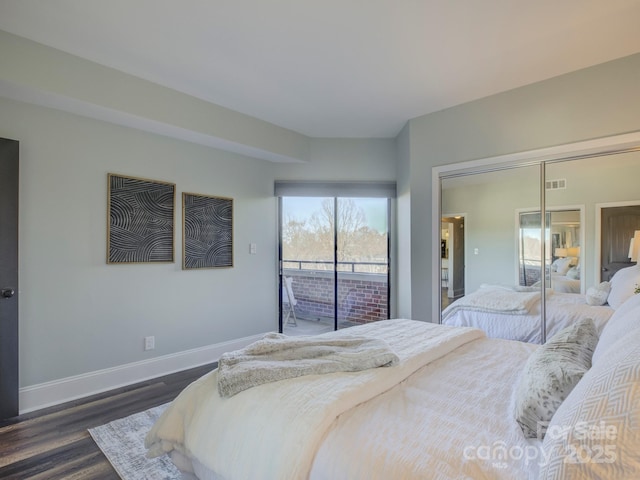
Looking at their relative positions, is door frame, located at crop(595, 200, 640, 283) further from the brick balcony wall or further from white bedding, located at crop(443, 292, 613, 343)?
the brick balcony wall

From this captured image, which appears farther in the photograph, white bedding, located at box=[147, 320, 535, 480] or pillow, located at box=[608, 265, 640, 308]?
pillow, located at box=[608, 265, 640, 308]

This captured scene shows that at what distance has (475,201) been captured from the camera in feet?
10.6

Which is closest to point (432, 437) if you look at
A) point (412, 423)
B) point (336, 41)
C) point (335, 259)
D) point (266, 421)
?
point (412, 423)

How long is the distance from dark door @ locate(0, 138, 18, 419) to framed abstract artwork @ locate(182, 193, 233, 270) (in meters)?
1.30

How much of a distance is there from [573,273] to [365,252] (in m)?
2.21

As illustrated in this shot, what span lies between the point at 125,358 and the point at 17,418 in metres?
0.78

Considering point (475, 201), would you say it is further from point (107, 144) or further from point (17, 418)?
point (17, 418)

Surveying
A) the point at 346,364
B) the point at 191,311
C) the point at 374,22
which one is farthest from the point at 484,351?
the point at 191,311

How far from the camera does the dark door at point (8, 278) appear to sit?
2.37m

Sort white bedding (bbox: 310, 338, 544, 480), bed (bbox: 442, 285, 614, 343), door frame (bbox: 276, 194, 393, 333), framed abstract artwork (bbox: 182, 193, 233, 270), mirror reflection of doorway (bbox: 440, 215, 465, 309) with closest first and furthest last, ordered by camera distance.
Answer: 1. white bedding (bbox: 310, 338, 544, 480)
2. bed (bbox: 442, 285, 614, 343)
3. mirror reflection of doorway (bbox: 440, 215, 465, 309)
4. framed abstract artwork (bbox: 182, 193, 233, 270)
5. door frame (bbox: 276, 194, 393, 333)

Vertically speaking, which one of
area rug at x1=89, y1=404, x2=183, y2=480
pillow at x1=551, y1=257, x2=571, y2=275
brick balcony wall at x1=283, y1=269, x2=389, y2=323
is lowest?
area rug at x1=89, y1=404, x2=183, y2=480

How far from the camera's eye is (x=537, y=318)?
283 cm

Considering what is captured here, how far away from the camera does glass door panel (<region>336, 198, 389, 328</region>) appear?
435 cm

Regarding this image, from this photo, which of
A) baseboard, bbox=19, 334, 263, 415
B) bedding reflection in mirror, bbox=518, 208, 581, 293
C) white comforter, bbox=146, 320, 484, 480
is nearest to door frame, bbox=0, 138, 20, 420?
baseboard, bbox=19, 334, 263, 415
